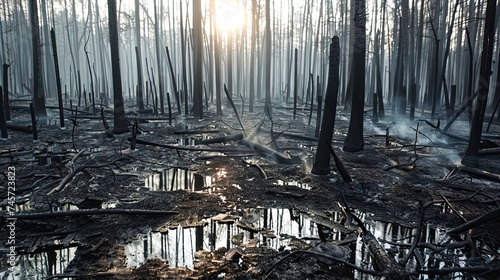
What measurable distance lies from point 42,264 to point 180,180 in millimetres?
2828

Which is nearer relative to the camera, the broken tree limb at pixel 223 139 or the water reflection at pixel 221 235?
the water reflection at pixel 221 235

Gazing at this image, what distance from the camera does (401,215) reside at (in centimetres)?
392

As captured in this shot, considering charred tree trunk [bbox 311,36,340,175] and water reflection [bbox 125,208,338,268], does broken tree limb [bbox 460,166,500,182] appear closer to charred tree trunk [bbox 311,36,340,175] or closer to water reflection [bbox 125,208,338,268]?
charred tree trunk [bbox 311,36,340,175]

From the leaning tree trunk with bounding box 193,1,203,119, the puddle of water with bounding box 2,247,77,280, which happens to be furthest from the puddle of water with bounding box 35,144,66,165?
the leaning tree trunk with bounding box 193,1,203,119

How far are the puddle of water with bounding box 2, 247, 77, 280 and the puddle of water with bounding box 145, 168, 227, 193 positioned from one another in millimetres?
2022

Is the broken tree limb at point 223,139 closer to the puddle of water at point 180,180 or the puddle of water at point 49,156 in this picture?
the puddle of water at point 180,180

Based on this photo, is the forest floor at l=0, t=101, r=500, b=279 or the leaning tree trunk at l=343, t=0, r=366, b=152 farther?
the leaning tree trunk at l=343, t=0, r=366, b=152

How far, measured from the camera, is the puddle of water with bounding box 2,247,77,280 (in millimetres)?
2553

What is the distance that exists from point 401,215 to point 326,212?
1.04m

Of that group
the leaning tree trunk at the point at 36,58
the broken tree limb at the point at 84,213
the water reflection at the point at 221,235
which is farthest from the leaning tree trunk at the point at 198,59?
the water reflection at the point at 221,235

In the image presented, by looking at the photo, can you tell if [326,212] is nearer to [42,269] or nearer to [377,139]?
[42,269]

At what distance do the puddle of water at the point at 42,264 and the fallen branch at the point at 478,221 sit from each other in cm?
414

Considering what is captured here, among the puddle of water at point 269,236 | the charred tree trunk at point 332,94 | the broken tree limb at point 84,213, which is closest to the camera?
the puddle of water at point 269,236

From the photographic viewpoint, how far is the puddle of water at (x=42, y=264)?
8.38 ft
